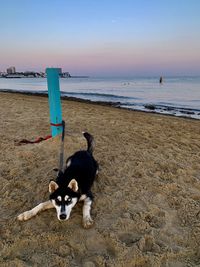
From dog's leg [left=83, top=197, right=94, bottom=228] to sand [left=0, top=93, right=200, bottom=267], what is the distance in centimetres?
9

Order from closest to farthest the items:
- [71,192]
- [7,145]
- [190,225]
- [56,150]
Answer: [71,192] → [190,225] → [56,150] → [7,145]

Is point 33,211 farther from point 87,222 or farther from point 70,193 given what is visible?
point 87,222

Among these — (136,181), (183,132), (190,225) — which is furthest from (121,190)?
(183,132)

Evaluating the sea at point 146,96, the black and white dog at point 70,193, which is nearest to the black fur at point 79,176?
the black and white dog at point 70,193

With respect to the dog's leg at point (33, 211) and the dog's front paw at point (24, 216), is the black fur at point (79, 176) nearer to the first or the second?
the dog's leg at point (33, 211)

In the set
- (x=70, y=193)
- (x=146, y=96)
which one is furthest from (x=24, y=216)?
(x=146, y=96)

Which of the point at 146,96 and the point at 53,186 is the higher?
the point at 53,186

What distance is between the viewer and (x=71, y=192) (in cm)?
326

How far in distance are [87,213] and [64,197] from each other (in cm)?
51

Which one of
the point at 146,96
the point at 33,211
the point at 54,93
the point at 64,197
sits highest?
the point at 54,93

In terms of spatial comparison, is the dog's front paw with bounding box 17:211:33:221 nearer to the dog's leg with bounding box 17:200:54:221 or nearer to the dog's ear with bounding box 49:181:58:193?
the dog's leg with bounding box 17:200:54:221

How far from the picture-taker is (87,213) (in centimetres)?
347

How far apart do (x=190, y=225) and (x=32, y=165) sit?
10.9ft

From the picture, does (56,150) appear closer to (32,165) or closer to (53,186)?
(32,165)
